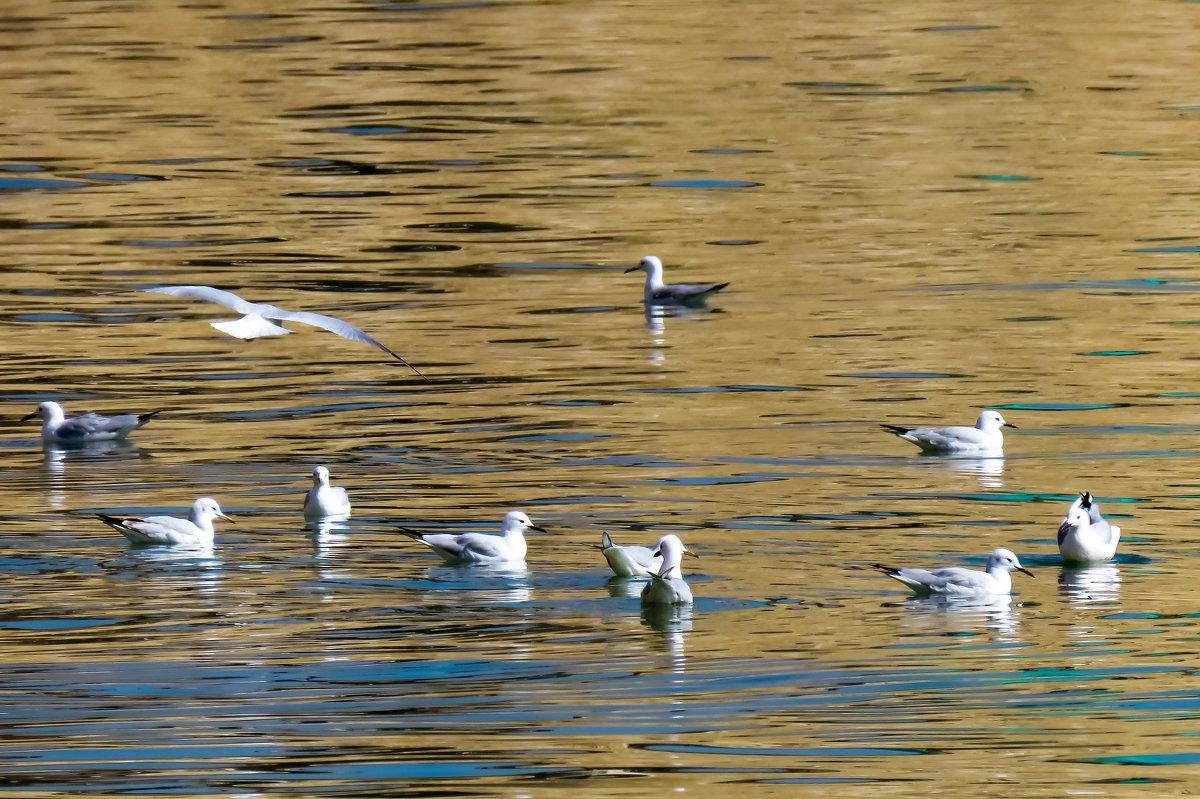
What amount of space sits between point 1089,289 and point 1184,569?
9033mm

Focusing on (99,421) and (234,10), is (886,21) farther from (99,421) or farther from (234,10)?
(99,421)

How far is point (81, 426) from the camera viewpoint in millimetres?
15672

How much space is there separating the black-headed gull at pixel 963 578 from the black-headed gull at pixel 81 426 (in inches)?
255

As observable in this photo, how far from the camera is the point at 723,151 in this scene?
2902 cm

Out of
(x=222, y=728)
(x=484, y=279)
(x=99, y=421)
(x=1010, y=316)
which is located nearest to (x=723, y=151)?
(x=484, y=279)

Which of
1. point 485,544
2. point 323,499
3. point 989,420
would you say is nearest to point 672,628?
point 485,544

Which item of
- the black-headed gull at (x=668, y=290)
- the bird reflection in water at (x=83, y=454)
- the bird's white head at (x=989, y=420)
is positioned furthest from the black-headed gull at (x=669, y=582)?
the black-headed gull at (x=668, y=290)

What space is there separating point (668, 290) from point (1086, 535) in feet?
30.4

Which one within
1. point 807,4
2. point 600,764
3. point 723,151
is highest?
point 807,4

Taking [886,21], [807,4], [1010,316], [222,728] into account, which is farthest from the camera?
[807,4]

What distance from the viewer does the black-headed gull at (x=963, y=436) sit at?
582 inches

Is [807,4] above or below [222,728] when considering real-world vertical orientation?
above

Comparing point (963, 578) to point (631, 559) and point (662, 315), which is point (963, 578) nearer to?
point (631, 559)

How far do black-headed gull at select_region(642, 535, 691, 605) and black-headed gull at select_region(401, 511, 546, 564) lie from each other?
1016 mm
